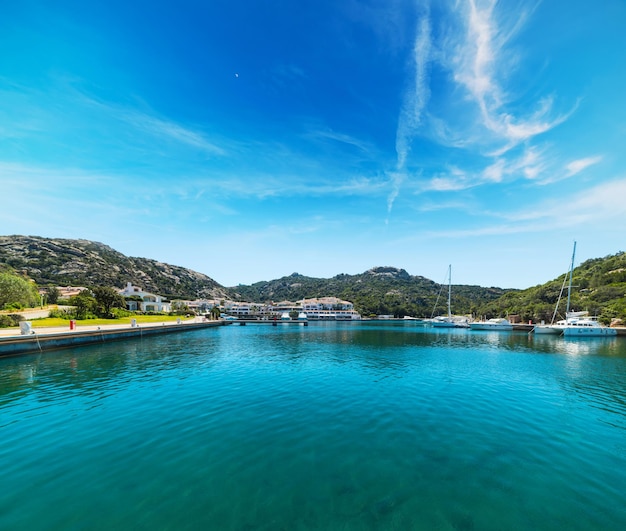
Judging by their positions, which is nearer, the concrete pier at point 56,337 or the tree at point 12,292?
the concrete pier at point 56,337

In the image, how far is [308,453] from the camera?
10.6m

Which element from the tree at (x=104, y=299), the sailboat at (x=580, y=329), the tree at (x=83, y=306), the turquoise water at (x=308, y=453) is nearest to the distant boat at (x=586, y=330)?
the sailboat at (x=580, y=329)

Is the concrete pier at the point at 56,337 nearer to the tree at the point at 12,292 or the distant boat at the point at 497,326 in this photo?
the tree at the point at 12,292

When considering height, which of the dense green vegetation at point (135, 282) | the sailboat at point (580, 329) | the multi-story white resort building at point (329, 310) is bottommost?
the multi-story white resort building at point (329, 310)

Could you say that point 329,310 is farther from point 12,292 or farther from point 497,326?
point 12,292

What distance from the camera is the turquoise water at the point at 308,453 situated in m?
7.40

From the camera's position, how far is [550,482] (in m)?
9.11

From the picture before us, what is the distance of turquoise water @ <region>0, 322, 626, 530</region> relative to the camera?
24.3ft

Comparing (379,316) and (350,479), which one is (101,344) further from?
(379,316)

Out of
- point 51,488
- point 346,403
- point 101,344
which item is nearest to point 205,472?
point 51,488

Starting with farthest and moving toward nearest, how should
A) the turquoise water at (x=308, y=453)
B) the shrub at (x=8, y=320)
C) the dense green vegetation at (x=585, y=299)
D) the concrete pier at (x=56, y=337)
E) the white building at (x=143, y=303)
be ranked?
the white building at (x=143, y=303) < the dense green vegetation at (x=585, y=299) < the shrub at (x=8, y=320) < the concrete pier at (x=56, y=337) < the turquoise water at (x=308, y=453)

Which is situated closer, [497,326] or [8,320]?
[8,320]

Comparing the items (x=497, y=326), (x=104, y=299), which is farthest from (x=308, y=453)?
(x=497, y=326)

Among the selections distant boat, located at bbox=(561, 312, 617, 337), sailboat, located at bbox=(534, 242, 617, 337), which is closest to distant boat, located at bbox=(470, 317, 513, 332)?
sailboat, located at bbox=(534, 242, 617, 337)
